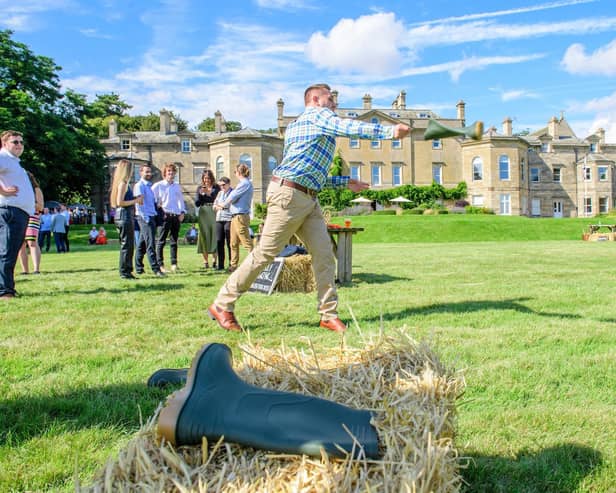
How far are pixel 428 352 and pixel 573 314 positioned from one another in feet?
14.6

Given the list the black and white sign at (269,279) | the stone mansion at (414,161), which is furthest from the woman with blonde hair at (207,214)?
the stone mansion at (414,161)

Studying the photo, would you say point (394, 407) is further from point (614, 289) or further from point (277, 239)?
point (614, 289)

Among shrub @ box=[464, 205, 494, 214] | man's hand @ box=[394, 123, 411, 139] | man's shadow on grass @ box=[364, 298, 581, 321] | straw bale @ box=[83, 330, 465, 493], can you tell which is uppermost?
Result: shrub @ box=[464, 205, 494, 214]

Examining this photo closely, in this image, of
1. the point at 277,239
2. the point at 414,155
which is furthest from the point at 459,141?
the point at 277,239

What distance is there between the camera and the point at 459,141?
195 ft

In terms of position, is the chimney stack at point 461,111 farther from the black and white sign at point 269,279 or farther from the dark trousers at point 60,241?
the black and white sign at point 269,279

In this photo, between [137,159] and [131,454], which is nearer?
[131,454]

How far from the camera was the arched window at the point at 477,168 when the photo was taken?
58125 millimetres

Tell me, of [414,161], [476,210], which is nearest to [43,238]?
[476,210]

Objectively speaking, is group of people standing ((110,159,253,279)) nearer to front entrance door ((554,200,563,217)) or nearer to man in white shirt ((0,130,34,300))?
man in white shirt ((0,130,34,300))

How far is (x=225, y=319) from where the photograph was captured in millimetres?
4891

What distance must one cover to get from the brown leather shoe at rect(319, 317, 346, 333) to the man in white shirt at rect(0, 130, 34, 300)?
15.0 ft

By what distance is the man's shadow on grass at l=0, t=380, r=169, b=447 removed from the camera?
2506 millimetres

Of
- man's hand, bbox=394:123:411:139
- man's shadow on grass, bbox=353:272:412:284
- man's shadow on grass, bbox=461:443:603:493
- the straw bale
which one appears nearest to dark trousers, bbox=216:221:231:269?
man's shadow on grass, bbox=353:272:412:284
